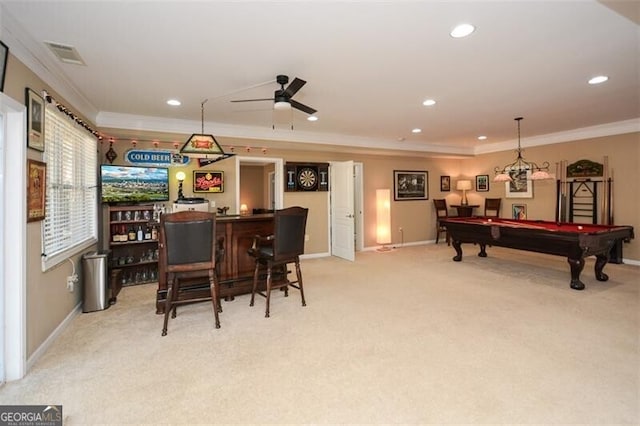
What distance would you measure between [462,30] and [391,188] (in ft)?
18.0

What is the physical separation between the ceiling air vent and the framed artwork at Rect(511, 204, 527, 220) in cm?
828

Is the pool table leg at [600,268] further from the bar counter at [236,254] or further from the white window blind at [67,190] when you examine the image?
the white window blind at [67,190]

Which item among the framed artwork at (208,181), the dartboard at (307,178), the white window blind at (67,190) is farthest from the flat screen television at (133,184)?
the dartboard at (307,178)

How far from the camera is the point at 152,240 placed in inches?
190

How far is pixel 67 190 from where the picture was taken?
3.42 metres

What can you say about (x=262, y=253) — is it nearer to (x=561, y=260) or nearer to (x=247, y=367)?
(x=247, y=367)

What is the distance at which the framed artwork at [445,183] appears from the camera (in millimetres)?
8453

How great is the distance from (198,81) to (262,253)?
2039mm

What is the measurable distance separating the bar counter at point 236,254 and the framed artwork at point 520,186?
604 cm

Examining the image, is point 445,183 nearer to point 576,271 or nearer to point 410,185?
point 410,185

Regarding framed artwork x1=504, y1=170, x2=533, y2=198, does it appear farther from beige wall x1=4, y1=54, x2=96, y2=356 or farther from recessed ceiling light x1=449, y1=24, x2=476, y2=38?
beige wall x1=4, y1=54, x2=96, y2=356

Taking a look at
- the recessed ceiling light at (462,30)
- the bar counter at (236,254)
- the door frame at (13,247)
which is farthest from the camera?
the bar counter at (236,254)

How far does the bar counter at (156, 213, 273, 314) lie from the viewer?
3.79m

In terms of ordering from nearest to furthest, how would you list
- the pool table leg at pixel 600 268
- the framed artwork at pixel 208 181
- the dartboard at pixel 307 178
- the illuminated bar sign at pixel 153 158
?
the pool table leg at pixel 600 268 → the illuminated bar sign at pixel 153 158 → the framed artwork at pixel 208 181 → the dartboard at pixel 307 178
